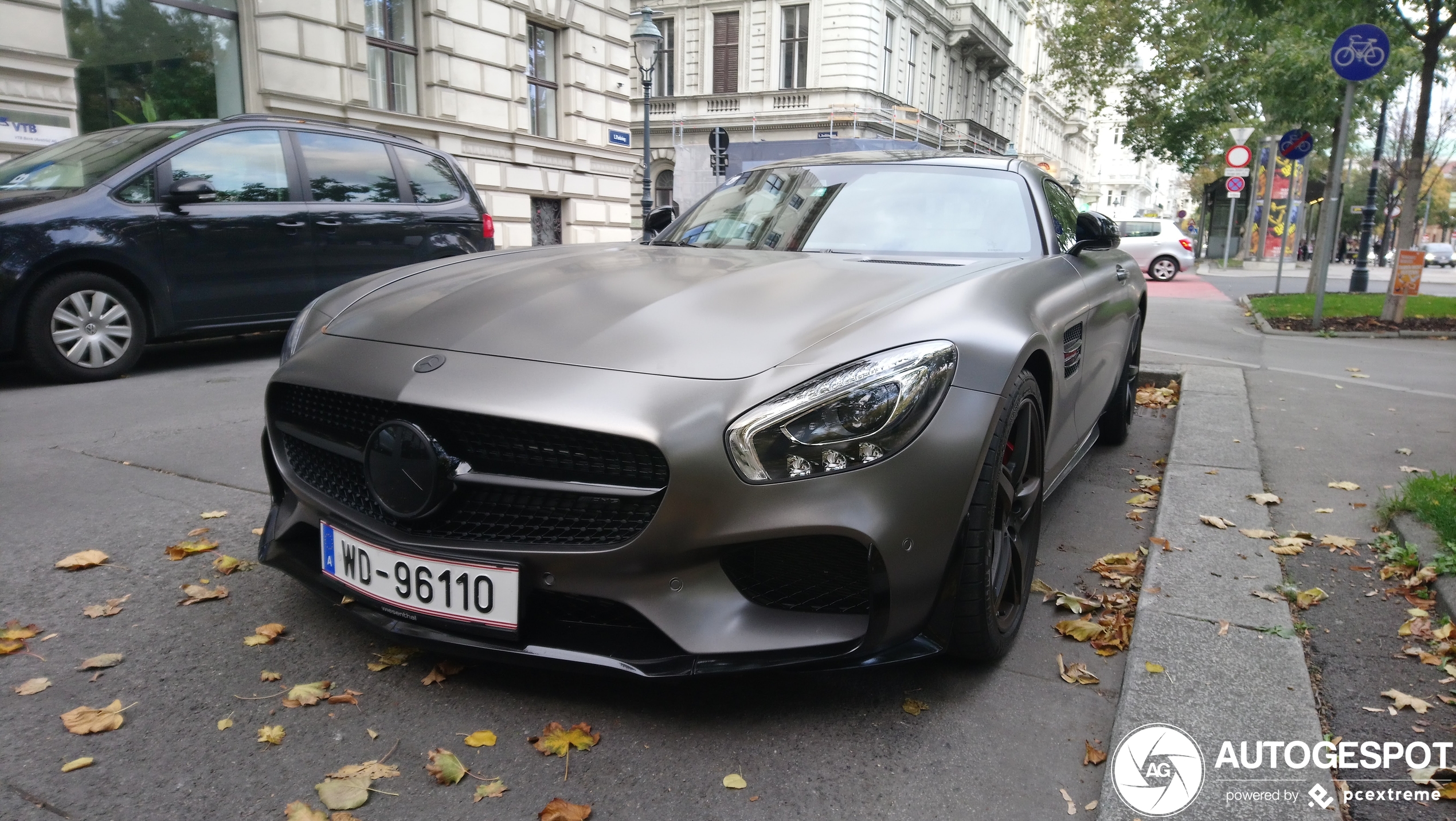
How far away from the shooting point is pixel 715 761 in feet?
6.99

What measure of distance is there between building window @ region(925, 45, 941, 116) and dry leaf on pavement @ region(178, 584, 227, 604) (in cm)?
4131

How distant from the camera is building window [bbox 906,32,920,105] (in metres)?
38.8

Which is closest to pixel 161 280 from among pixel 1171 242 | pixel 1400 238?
pixel 1400 238

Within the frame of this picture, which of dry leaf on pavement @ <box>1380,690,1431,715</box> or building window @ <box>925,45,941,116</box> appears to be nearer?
dry leaf on pavement @ <box>1380,690,1431,715</box>

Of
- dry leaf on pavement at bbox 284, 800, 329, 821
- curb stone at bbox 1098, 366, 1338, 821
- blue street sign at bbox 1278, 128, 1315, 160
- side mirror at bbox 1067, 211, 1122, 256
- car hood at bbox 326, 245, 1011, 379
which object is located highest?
blue street sign at bbox 1278, 128, 1315, 160

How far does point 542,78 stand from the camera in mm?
18594

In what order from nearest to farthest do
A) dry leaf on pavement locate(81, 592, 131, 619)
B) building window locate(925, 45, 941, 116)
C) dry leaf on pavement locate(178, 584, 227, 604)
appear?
1. dry leaf on pavement locate(81, 592, 131, 619)
2. dry leaf on pavement locate(178, 584, 227, 604)
3. building window locate(925, 45, 941, 116)

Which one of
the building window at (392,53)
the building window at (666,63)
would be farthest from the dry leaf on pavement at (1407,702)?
the building window at (666,63)

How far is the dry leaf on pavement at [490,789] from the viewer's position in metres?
1.98

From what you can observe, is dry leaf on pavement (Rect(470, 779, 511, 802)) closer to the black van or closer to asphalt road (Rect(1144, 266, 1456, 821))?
asphalt road (Rect(1144, 266, 1456, 821))

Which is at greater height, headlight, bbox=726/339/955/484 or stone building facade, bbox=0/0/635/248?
stone building facade, bbox=0/0/635/248

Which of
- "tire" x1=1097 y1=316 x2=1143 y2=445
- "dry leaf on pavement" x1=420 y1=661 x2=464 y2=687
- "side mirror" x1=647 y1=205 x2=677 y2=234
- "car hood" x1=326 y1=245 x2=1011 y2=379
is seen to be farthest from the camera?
"tire" x1=1097 y1=316 x2=1143 y2=445

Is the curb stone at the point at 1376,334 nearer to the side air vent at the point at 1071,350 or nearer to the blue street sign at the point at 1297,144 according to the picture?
the blue street sign at the point at 1297,144

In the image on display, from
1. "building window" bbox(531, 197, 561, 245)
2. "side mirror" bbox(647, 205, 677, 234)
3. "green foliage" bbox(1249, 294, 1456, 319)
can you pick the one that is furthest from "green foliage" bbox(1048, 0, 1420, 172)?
"side mirror" bbox(647, 205, 677, 234)
